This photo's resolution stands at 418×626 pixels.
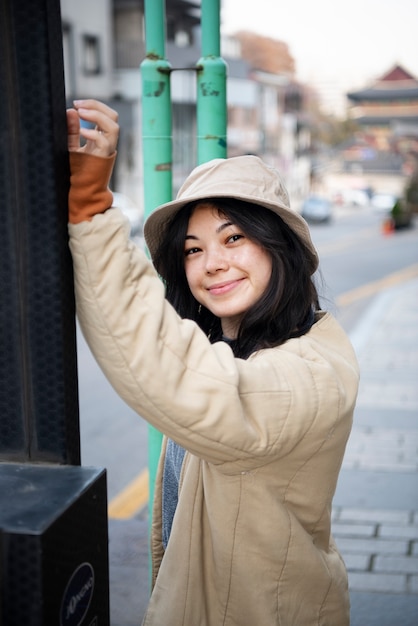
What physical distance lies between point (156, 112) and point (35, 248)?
55.5 inches

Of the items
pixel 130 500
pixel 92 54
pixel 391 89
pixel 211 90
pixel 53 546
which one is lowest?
pixel 130 500

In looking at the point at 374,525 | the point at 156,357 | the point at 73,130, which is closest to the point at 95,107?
the point at 73,130

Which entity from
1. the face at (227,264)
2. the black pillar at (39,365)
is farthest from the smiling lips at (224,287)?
the black pillar at (39,365)

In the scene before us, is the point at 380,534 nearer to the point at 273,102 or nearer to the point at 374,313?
the point at 374,313

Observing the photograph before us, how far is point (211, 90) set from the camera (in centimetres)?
247

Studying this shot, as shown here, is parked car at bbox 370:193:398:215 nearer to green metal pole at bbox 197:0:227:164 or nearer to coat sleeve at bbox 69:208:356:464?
green metal pole at bbox 197:0:227:164

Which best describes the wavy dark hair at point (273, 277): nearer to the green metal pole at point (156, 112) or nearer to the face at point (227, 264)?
the face at point (227, 264)

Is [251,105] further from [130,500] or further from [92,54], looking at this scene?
[130,500]

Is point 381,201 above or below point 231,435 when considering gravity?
below

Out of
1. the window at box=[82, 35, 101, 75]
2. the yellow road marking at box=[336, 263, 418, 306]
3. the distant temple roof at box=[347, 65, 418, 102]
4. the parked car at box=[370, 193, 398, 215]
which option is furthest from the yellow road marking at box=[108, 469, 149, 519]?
the distant temple roof at box=[347, 65, 418, 102]

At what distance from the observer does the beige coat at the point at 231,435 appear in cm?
116

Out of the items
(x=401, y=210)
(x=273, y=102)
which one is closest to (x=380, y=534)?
(x=401, y=210)

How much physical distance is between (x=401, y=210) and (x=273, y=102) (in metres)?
16.9

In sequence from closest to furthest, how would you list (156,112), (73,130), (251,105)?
1. (73,130)
2. (156,112)
3. (251,105)
